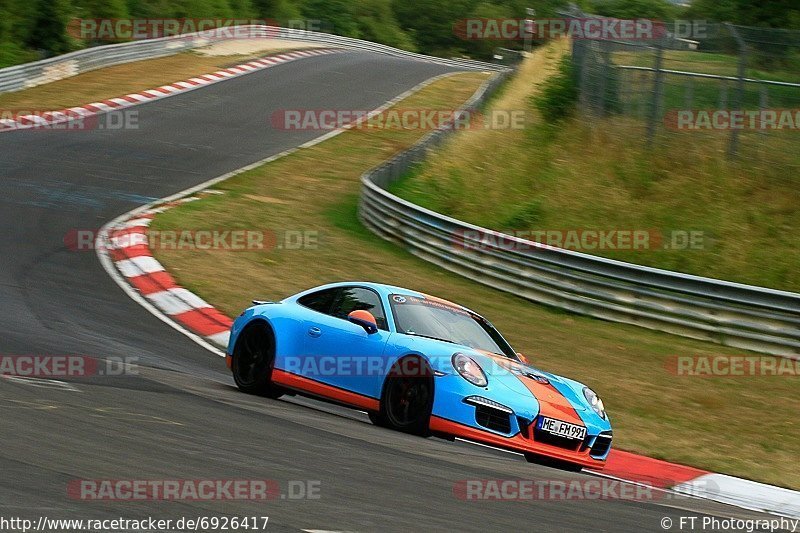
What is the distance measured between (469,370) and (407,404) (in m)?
0.52

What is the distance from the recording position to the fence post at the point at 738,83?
16.1m

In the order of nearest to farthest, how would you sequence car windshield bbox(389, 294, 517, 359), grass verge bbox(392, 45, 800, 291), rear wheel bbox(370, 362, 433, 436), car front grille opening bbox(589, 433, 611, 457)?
rear wheel bbox(370, 362, 433, 436), car front grille opening bbox(589, 433, 611, 457), car windshield bbox(389, 294, 517, 359), grass verge bbox(392, 45, 800, 291)

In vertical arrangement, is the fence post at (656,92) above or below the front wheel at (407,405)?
above

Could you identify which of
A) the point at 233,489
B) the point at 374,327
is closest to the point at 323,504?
the point at 233,489

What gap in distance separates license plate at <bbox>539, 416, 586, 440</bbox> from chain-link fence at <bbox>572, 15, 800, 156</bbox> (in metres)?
9.08

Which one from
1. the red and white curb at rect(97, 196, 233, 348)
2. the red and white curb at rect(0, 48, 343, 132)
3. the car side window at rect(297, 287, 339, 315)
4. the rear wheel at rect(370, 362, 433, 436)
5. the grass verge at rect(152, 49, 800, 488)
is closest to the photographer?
the rear wheel at rect(370, 362, 433, 436)

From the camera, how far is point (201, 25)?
1945 inches

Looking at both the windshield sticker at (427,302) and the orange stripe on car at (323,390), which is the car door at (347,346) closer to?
the orange stripe on car at (323,390)

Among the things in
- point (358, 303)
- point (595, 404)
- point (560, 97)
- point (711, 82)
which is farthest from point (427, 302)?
point (560, 97)

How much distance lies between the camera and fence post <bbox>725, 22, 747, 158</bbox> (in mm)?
16125

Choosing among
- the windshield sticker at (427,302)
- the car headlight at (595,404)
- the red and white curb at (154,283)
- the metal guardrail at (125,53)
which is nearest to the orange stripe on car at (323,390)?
the windshield sticker at (427,302)

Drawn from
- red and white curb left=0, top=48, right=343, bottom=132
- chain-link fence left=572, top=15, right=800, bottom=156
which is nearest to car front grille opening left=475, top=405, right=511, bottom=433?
A: chain-link fence left=572, top=15, right=800, bottom=156

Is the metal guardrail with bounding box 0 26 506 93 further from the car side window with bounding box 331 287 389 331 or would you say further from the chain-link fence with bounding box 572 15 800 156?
the car side window with bounding box 331 287 389 331

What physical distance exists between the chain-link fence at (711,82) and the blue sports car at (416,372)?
27.4ft
